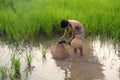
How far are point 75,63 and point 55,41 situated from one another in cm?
129

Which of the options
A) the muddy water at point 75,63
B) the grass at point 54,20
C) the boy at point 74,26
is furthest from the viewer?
the grass at point 54,20

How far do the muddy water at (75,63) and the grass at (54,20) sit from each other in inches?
15.8

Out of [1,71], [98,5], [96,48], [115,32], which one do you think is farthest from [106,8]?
[1,71]

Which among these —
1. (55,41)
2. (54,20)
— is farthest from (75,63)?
(54,20)

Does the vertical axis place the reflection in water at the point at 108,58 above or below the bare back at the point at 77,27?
below

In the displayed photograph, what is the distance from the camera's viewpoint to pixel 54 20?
6.74 metres

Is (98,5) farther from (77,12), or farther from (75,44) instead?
(75,44)

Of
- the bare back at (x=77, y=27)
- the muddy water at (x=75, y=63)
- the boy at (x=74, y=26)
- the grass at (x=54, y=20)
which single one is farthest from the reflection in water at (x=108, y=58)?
the bare back at (x=77, y=27)

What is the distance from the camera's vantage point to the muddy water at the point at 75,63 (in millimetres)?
4574

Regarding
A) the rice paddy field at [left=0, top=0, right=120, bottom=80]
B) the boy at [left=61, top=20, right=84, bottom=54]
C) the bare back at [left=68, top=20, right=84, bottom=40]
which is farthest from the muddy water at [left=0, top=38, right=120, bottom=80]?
the bare back at [left=68, top=20, right=84, bottom=40]

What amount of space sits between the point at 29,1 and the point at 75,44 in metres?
4.34

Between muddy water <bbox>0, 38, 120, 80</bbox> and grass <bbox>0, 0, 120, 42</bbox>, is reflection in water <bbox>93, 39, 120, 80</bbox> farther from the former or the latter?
grass <bbox>0, 0, 120, 42</bbox>

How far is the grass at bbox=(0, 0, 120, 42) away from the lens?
20.9ft

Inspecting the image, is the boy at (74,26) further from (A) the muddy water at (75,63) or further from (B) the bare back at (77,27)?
(A) the muddy water at (75,63)
